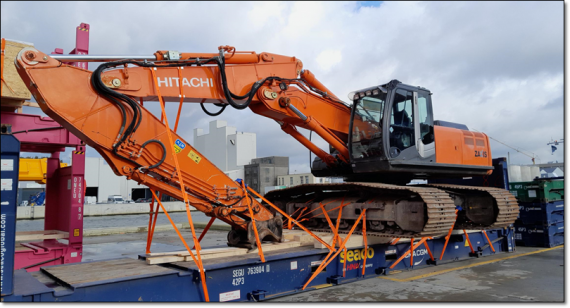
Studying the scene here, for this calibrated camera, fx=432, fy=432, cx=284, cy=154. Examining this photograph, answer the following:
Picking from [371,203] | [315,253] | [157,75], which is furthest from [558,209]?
[157,75]

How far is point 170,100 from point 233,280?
2594 mm

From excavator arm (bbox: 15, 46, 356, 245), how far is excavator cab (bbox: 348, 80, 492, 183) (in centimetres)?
89

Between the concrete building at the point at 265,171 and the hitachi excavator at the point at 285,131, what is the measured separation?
160ft

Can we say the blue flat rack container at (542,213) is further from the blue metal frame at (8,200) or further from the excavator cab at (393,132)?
the blue metal frame at (8,200)

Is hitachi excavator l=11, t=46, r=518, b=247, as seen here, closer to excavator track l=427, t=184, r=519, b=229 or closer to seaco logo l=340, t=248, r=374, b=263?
excavator track l=427, t=184, r=519, b=229

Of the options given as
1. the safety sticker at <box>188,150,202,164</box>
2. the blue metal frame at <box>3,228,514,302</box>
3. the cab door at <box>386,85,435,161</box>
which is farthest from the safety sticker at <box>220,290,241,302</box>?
the cab door at <box>386,85,435,161</box>

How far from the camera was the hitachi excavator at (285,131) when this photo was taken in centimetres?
535

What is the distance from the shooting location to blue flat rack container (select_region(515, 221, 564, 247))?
12.1 meters

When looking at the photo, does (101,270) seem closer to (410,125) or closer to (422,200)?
(422,200)

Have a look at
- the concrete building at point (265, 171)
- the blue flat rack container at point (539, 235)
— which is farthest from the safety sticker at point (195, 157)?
the concrete building at point (265, 171)

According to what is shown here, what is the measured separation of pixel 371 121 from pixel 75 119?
15.4 feet

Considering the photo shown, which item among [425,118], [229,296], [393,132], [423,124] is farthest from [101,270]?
[425,118]

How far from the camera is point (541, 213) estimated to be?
12305mm

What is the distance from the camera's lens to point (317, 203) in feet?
27.8
